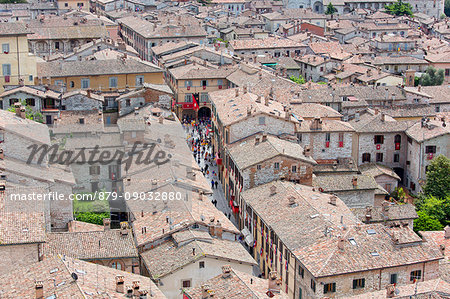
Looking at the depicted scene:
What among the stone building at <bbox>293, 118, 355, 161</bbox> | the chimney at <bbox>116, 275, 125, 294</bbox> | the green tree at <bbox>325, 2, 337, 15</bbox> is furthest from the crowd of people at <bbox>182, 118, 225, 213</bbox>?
the green tree at <bbox>325, 2, 337, 15</bbox>

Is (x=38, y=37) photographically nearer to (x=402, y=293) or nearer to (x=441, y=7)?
(x=402, y=293)

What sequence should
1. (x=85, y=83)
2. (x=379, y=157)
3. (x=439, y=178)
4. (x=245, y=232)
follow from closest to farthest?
(x=245, y=232) < (x=439, y=178) < (x=379, y=157) < (x=85, y=83)

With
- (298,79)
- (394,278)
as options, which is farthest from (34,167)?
(298,79)

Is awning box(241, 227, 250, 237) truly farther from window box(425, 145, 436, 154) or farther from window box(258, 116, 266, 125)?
window box(425, 145, 436, 154)

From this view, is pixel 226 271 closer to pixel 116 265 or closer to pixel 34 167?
pixel 116 265

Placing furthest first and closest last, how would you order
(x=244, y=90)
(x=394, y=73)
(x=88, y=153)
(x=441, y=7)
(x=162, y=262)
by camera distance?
(x=441, y=7) < (x=394, y=73) < (x=244, y=90) < (x=88, y=153) < (x=162, y=262)

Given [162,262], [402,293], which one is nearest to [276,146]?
[162,262]
